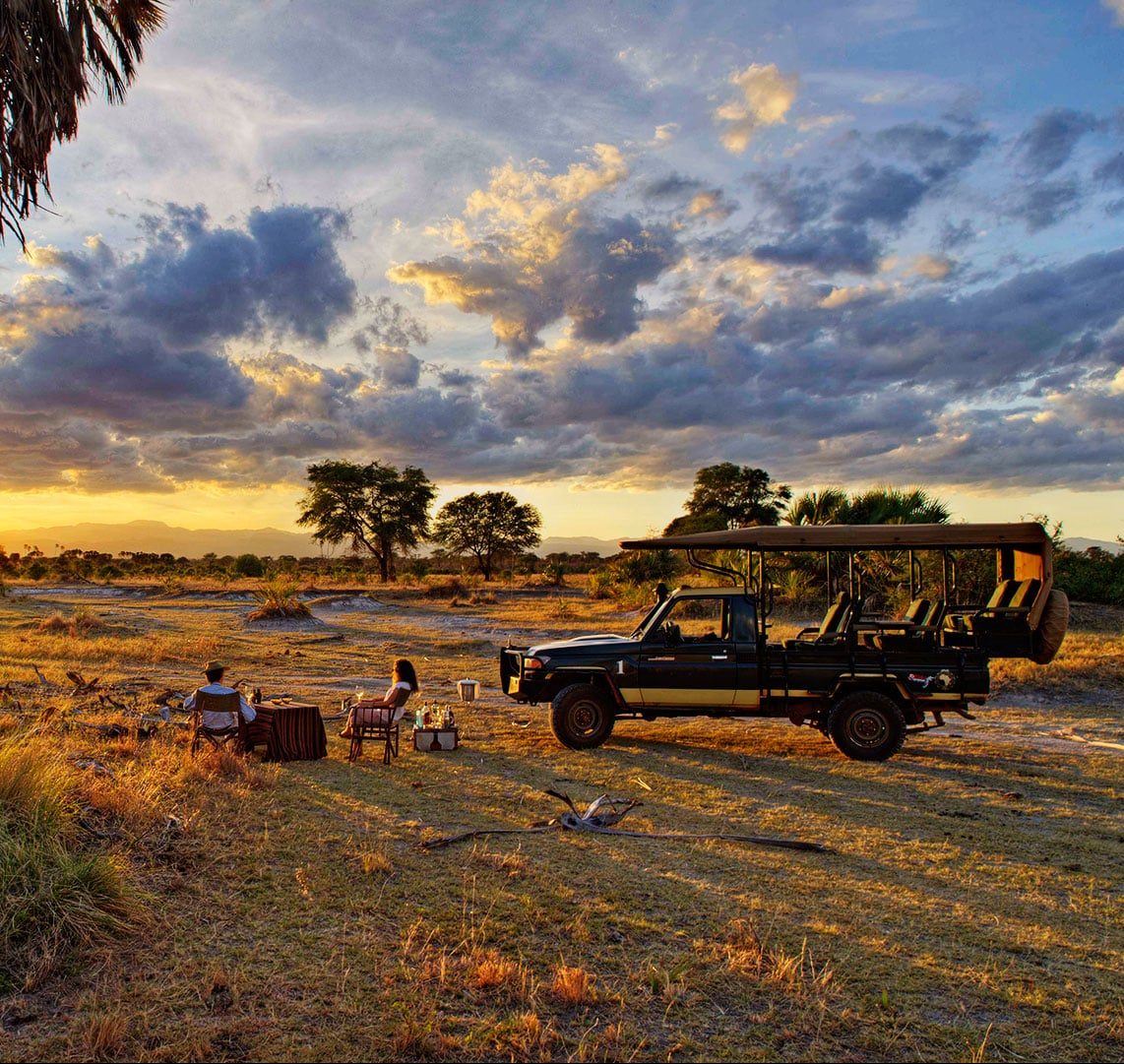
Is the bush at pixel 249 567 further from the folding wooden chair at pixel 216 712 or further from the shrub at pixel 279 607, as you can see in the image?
the folding wooden chair at pixel 216 712

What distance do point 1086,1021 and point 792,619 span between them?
22.2 metres

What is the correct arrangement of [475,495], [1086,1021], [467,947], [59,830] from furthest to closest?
[475,495] < [59,830] < [467,947] < [1086,1021]

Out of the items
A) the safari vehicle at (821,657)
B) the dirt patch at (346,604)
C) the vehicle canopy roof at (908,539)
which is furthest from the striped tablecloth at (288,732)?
the dirt patch at (346,604)

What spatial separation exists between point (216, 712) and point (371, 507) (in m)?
53.5

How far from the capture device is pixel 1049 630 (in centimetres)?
1001

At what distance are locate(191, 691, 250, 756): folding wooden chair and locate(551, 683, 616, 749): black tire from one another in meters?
3.83

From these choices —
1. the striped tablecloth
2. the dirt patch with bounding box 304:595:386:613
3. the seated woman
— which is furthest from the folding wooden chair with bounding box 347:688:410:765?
the dirt patch with bounding box 304:595:386:613

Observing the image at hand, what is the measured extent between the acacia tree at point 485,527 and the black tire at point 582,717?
188 feet

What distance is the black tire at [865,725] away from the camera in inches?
407

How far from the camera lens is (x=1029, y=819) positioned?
8172 mm

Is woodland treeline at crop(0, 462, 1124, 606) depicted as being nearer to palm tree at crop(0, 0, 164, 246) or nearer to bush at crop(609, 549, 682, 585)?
bush at crop(609, 549, 682, 585)

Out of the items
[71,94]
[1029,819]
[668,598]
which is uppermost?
[71,94]

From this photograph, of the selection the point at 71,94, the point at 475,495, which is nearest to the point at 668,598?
the point at 71,94

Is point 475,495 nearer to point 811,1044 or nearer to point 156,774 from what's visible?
point 156,774
